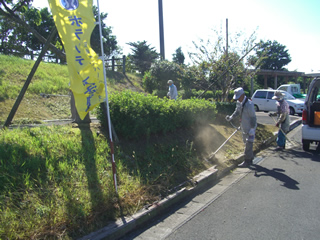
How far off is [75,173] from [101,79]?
5.36 ft

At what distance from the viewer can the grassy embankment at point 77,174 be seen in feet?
11.3

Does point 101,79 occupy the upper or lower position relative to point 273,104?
upper

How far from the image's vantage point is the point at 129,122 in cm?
629

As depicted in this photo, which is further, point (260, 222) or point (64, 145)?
point (64, 145)

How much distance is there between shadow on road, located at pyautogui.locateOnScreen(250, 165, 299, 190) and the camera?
5.66m

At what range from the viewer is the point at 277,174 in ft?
21.2

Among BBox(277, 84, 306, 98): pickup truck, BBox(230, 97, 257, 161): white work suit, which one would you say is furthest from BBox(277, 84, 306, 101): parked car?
BBox(230, 97, 257, 161): white work suit

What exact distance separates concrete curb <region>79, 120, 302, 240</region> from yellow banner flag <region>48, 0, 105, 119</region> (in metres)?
1.74

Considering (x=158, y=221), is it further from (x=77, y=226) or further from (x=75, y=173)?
(x=75, y=173)

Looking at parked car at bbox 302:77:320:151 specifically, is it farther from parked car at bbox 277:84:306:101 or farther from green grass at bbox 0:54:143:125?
parked car at bbox 277:84:306:101

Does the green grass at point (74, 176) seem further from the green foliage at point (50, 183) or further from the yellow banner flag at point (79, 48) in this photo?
the yellow banner flag at point (79, 48)

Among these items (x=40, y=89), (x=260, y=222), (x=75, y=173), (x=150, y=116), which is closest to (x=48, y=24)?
(x=40, y=89)

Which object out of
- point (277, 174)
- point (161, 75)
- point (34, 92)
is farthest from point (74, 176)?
point (161, 75)

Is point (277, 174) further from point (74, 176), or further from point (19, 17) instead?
point (19, 17)
